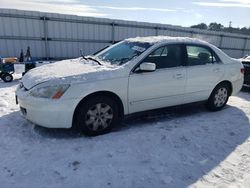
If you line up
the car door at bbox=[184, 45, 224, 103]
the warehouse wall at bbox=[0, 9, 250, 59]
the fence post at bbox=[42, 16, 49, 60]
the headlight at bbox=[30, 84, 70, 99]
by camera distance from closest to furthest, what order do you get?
the headlight at bbox=[30, 84, 70, 99] < the car door at bbox=[184, 45, 224, 103] < the warehouse wall at bbox=[0, 9, 250, 59] < the fence post at bbox=[42, 16, 49, 60]

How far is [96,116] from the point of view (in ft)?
13.0

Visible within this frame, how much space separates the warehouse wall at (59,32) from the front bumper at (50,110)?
8.38 meters

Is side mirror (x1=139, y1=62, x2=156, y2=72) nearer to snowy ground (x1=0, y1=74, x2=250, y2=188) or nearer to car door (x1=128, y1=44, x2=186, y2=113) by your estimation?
car door (x1=128, y1=44, x2=186, y2=113)

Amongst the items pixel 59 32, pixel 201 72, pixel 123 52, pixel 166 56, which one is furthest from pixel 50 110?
pixel 59 32

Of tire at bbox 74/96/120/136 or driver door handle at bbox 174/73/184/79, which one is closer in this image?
tire at bbox 74/96/120/136

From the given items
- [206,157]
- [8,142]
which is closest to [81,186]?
[8,142]

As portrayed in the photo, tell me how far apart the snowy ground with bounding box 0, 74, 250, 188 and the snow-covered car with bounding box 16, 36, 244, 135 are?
35 centimetres

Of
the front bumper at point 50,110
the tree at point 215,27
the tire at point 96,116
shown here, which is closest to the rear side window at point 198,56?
the tire at point 96,116

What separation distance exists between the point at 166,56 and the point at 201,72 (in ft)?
2.89

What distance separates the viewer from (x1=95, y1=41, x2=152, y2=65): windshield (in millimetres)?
4445

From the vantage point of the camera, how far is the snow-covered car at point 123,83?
3.70 meters

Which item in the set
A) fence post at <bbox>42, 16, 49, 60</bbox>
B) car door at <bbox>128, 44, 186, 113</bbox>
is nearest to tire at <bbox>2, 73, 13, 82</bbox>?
fence post at <bbox>42, 16, 49, 60</bbox>

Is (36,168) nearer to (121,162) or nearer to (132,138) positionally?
(121,162)

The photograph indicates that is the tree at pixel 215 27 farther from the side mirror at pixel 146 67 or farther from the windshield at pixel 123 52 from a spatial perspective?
the side mirror at pixel 146 67
